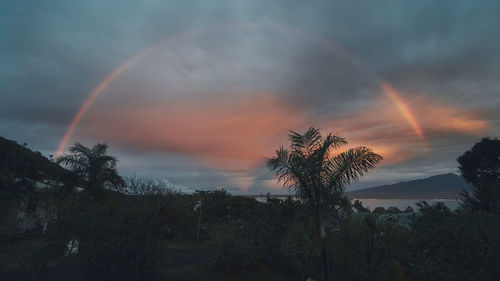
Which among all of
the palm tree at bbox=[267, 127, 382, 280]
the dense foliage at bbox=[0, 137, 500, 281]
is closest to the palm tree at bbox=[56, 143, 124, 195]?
the dense foliage at bbox=[0, 137, 500, 281]

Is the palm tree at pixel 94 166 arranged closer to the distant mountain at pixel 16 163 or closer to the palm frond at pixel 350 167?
the distant mountain at pixel 16 163

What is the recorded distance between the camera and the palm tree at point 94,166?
696 inches

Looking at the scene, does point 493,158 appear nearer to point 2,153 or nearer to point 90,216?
point 90,216

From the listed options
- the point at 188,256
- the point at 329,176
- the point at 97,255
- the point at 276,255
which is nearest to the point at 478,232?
the point at 329,176

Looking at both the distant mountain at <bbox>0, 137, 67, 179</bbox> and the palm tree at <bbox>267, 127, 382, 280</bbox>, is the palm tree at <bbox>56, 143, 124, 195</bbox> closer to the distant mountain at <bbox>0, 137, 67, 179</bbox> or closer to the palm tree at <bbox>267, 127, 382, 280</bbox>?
the distant mountain at <bbox>0, 137, 67, 179</bbox>

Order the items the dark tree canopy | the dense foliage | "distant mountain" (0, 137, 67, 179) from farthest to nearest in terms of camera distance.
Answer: the dark tree canopy, "distant mountain" (0, 137, 67, 179), the dense foliage

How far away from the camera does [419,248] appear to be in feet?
31.0

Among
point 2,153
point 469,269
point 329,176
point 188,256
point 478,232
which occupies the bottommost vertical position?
point 188,256

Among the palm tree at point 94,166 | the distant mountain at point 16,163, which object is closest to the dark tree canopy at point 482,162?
the palm tree at point 94,166

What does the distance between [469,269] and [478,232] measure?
50.2 inches


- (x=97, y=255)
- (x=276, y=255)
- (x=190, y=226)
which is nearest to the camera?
(x=97, y=255)

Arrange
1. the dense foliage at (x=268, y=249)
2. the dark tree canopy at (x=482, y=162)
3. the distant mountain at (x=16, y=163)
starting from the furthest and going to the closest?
the dark tree canopy at (x=482, y=162) → the distant mountain at (x=16, y=163) → the dense foliage at (x=268, y=249)

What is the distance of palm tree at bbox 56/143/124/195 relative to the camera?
58.0ft

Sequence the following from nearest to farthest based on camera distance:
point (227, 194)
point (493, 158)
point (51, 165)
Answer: point (51, 165) < point (227, 194) < point (493, 158)
